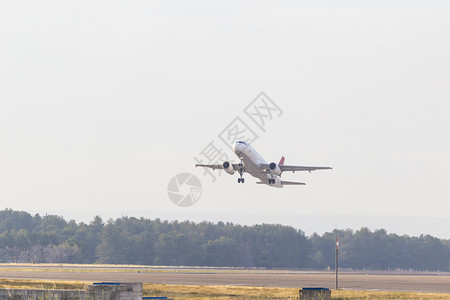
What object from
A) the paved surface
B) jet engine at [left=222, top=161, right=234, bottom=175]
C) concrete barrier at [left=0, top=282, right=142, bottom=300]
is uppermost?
jet engine at [left=222, top=161, right=234, bottom=175]

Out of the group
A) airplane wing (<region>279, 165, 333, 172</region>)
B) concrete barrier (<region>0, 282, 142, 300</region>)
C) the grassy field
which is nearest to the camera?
concrete barrier (<region>0, 282, 142, 300</region>)

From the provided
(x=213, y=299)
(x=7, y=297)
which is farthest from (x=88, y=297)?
(x=213, y=299)

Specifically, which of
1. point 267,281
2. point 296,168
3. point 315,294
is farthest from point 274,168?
point 315,294

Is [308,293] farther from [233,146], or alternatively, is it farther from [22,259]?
[22,259]

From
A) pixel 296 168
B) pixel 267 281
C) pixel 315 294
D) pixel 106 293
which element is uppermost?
pixel 296 168

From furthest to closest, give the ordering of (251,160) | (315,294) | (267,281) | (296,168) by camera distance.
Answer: (296,168) → (251,160) → (267,281) → (315,294)

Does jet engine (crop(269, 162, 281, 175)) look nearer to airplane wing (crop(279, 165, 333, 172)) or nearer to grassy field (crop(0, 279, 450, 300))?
airplane wing (crop(279, 165, 333, 172))

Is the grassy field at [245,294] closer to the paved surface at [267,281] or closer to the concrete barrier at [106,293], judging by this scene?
the paved surface at [267,281]

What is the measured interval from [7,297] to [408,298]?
88.9ft

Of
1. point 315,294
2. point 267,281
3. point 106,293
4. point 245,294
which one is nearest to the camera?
point 106,293

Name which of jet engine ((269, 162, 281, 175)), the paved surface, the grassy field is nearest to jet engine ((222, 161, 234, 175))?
jet engine ((269, 162, 281, 175))

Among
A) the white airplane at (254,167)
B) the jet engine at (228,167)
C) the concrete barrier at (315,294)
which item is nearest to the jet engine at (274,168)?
the white airplane at (254,167)

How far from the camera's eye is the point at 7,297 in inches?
1677

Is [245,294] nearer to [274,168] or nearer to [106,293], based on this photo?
[106,293]
